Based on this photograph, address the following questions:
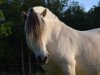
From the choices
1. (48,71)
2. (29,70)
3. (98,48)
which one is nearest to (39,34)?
(48,71)

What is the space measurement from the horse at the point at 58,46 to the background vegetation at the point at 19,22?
21.5m

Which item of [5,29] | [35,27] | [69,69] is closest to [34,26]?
[35,27]

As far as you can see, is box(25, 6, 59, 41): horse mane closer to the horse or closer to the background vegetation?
the horse

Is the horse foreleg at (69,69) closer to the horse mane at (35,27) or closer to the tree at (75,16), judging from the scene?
the horse mane at (35,27)

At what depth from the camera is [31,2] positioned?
108ft

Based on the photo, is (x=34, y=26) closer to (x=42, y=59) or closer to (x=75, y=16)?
(x=42, y=59)

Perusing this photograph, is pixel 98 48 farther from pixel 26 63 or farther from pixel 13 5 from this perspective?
pixel 13 5

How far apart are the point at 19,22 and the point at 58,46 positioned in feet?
84.4

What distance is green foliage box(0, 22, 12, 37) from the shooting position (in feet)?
96.4

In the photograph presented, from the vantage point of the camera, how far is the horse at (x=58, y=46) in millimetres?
5504

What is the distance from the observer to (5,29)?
29.7m

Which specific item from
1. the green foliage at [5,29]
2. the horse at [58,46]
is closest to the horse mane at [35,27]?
the horse at [58,46]

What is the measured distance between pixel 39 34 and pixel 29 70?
68.3 feet

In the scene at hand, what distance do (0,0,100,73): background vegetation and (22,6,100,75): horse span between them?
845 inches
